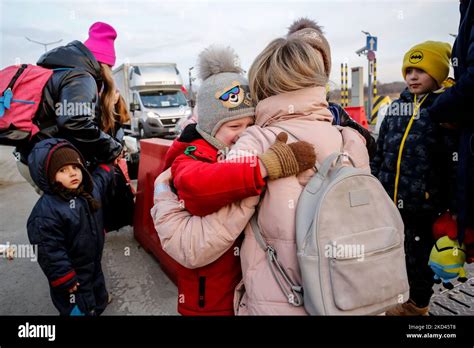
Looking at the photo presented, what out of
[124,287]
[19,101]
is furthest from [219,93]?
[124,287]

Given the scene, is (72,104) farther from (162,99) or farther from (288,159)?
(162,99)

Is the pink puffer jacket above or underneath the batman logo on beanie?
underneath

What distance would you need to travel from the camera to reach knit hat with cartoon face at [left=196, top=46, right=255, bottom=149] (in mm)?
1458

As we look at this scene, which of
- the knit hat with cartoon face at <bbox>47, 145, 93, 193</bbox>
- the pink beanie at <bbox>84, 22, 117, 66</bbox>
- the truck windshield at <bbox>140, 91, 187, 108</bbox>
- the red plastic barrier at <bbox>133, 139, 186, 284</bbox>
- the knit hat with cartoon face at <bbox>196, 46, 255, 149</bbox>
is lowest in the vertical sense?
the red plastic barrier at <bbox>133, 139, 186, 284</bbox>

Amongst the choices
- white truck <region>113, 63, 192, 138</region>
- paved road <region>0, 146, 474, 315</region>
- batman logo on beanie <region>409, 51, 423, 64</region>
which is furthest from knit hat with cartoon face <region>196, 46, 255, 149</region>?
white truck <region>113, 63, 192, 138</region>

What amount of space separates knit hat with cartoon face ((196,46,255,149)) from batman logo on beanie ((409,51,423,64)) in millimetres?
1587

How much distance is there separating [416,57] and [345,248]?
6.39ft

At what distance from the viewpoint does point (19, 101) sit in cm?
238

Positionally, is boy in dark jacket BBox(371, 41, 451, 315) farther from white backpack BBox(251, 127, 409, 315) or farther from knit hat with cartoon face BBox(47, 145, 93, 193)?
knit hat with cartoon face BBox(47, 145, 93, 193)

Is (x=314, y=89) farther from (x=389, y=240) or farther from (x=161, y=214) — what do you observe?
(x=161, y=214)

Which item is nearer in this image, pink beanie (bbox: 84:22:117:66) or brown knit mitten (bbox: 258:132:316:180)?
brown knit mitten (bbox: 258:132:316:180)

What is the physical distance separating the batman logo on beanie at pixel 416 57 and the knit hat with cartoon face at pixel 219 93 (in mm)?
1587
